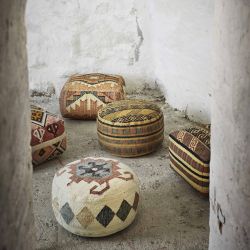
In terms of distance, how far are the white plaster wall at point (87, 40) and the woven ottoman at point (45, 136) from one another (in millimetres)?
1362

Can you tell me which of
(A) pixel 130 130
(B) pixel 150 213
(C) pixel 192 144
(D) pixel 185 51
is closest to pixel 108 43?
(D) pixel 185 51

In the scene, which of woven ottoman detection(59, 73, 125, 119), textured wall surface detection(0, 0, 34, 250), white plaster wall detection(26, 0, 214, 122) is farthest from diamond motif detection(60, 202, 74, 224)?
white plaster wall detection(26, 0, 214, 122)

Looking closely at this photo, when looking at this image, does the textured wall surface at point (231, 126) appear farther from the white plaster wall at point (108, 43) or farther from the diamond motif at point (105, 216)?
the white plaster wall at point (108, 43)

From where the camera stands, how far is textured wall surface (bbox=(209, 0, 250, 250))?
1404 mm

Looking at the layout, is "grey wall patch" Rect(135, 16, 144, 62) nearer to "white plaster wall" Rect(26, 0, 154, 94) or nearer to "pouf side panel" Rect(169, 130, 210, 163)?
"white plaster wall" Rect(26, 0, 154, 94)

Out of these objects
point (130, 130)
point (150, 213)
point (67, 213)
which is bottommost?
point (150, 213)

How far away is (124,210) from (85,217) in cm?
21

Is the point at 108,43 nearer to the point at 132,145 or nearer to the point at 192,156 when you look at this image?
the point at 132,145

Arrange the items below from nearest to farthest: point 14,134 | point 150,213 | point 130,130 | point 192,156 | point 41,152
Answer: point 14,134, point 150,213, point 192,156, point 41,152, point 130,130

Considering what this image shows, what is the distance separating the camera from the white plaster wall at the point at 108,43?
4.31m

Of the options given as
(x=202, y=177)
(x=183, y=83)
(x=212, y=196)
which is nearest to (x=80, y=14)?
(x=183, y=83)

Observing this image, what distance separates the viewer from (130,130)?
11.0 ft

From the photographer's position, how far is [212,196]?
71.9 inches

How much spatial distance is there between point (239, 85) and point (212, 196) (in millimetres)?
557
